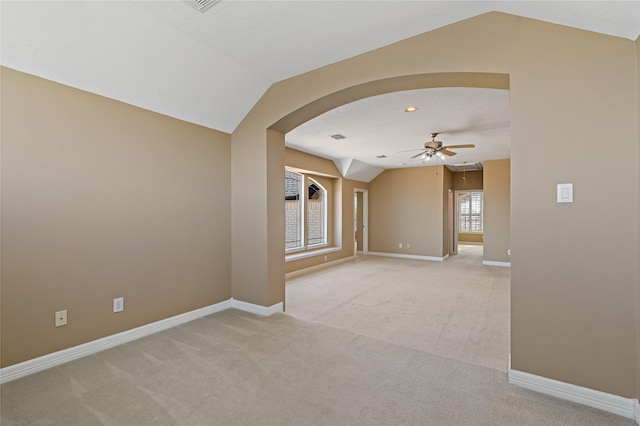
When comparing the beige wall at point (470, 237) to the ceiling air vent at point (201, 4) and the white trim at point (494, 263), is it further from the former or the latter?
the ceiling air vent at point (201, 4)

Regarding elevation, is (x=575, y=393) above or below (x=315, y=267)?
above

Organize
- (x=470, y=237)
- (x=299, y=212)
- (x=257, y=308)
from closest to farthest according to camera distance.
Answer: (x=257, y=308), (x=299, y=212), (x=470, y=237)

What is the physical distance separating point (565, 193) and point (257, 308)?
10.3 ft

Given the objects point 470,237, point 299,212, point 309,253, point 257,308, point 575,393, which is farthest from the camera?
point 470,237

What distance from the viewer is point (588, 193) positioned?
1.86 m

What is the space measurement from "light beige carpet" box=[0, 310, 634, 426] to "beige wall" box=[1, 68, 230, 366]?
0.41 meters

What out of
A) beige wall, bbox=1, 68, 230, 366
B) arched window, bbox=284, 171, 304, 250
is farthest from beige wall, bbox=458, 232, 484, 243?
beige wall, bbox=1, 68, 230, 366

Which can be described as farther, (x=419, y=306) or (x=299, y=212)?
(x=299, y=212)

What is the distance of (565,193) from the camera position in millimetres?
1920

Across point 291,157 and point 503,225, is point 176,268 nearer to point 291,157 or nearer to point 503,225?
point 291,157

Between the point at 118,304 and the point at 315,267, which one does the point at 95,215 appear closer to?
the point at 118,304

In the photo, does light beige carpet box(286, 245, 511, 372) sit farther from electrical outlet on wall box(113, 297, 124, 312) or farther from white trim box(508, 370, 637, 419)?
electrical outlet on wall box(113, 297, 124, 312)

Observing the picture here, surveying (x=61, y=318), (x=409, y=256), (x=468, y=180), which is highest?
(x=468, y=180)

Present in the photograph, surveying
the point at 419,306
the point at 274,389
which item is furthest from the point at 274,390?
the point at 419,306
